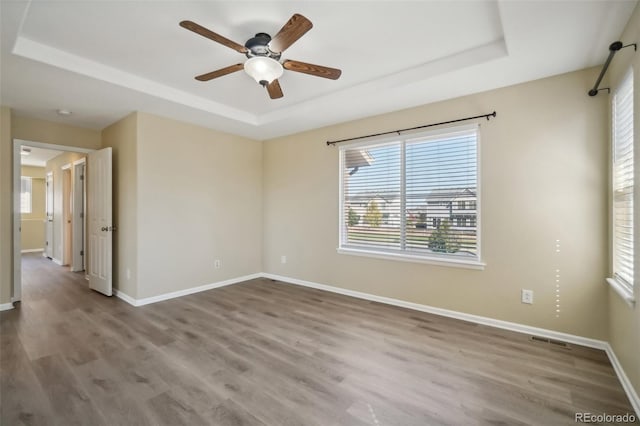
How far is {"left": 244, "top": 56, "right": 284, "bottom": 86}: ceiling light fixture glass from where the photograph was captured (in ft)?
7.40

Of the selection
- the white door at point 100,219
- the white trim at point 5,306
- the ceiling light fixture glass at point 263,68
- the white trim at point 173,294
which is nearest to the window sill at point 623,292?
the ceiling light fixture glass at point 263,68

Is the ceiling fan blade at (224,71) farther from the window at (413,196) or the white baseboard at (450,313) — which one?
the white baseboard at (450,313)

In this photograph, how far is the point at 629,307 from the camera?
6.49 feet

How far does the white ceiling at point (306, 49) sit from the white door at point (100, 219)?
0.82m

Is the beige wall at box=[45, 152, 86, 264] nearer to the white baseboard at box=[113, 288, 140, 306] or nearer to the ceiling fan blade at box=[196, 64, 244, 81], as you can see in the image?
the white baseboard at box=[113, 288, 140, 306]

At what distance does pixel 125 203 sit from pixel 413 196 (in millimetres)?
3883

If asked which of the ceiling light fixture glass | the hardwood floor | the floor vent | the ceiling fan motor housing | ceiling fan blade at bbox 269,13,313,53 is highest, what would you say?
the ceiling fan motor housing

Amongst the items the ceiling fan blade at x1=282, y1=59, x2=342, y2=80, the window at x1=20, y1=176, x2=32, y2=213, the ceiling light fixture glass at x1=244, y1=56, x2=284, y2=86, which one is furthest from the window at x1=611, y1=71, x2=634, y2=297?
the window at x1=20, y1=176, x2=32, y2=213

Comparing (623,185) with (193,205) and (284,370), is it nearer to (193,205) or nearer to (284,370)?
(284,370)

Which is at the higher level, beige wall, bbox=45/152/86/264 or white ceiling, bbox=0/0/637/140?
white ceiling, bbox=0/0/637/140

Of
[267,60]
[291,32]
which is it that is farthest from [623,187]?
[267,60]

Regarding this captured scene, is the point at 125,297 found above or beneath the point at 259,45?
beneath

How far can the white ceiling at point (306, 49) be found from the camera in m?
2.05

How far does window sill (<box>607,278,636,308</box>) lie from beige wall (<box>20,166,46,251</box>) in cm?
1200
